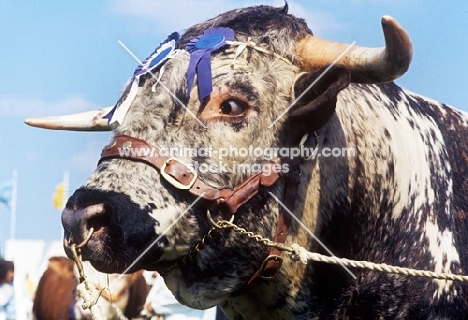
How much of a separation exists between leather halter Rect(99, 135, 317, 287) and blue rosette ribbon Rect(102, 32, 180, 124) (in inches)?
8.7

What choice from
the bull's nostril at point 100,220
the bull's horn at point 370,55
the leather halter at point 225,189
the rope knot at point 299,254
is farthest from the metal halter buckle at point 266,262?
the bull's horn at point 370,55

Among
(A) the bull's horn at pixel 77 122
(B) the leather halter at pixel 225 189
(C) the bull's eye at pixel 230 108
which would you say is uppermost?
(A) the bull's horn at pixel 77 122

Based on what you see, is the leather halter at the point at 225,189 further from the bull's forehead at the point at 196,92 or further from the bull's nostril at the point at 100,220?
the bull's nostril at the point at 100,220

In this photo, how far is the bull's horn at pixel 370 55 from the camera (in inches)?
146

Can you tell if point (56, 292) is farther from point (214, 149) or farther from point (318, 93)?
point (318, 93)

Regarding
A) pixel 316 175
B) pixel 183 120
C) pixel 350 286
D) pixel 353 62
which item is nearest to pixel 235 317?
pixel 350 286

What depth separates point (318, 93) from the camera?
4.04 meters

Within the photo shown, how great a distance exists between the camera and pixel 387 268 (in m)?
4.03

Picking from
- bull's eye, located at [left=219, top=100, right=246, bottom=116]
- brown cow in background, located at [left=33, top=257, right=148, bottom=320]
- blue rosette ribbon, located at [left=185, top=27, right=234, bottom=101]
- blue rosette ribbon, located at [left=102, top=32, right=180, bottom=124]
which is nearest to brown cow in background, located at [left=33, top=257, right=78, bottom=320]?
brown cow in background, located at [left=33, top=257, right=148, bottom=320]

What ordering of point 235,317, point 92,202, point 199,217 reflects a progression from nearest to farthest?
point 92,202
point 199,217
point 235,317

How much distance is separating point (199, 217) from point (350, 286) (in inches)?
37.0

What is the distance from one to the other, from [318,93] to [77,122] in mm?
1603

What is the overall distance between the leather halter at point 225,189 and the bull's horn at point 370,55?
54 centimetres

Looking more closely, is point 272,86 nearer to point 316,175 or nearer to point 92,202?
point 316,175
